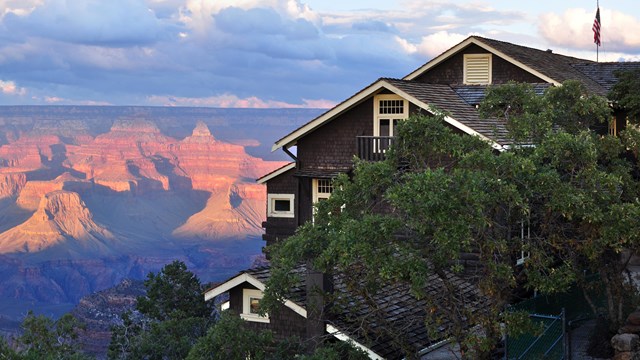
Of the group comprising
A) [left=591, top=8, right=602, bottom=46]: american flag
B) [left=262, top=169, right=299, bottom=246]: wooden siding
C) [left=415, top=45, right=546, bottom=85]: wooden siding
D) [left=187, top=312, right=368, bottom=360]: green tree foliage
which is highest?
[left=591, top=8, right=602, bottom=46]: american flag

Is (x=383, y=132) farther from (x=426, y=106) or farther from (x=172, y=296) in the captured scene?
(x=172, y=296)

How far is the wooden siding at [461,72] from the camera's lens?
4009 centimetres

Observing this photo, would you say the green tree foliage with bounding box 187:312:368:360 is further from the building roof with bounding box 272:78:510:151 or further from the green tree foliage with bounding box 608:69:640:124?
the green tree foliage with bounding box 608:69:640:124

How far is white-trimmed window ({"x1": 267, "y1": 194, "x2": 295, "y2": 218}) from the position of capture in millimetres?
39188

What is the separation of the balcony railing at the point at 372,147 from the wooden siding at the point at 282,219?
4.55 metres

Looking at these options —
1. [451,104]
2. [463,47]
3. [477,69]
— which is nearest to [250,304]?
[451,104]

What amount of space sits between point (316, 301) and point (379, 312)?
2475mm

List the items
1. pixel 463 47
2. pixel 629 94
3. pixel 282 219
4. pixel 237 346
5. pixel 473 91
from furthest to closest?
1. pixel 463 47
2. pixel 282 219
3. pixel 473 91
4. pixel 629 94
5. pixel 237 346

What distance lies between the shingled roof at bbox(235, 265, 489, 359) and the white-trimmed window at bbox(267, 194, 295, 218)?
10558mm

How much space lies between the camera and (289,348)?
24.3 m

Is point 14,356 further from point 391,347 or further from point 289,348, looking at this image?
point 391,347

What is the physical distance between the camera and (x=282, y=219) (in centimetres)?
3944

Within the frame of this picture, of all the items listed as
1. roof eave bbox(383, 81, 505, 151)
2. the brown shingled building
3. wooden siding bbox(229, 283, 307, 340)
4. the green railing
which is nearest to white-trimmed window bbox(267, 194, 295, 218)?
the brown shingled building

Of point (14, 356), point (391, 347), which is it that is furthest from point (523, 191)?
point (14, 356)
